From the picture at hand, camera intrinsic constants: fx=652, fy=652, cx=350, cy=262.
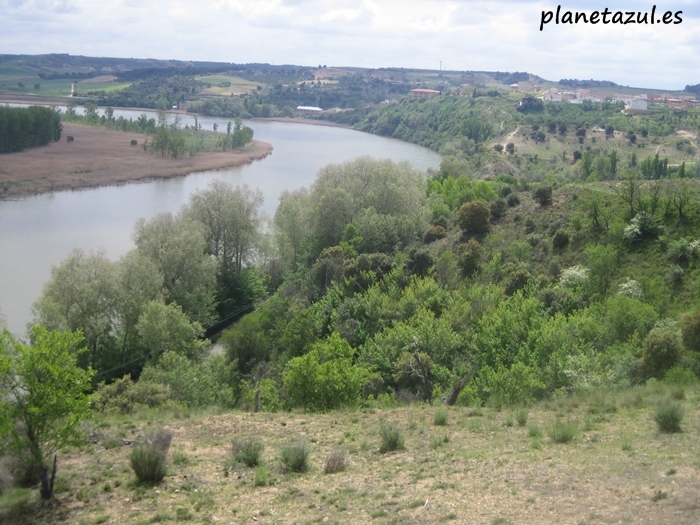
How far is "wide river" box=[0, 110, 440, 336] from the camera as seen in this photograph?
3088 centimetres

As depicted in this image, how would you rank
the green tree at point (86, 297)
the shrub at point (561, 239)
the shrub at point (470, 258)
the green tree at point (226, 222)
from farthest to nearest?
the green tree at point (226, 222), the shrub at point (470, 258), the shrub at point (561, 239), the green tree at point (86, 297)

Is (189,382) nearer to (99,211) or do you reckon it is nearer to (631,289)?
(631,289)

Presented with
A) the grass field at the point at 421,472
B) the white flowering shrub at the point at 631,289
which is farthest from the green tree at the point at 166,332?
the white flowering shrub at the point at 631,289

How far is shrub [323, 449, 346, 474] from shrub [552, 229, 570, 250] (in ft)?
53.0

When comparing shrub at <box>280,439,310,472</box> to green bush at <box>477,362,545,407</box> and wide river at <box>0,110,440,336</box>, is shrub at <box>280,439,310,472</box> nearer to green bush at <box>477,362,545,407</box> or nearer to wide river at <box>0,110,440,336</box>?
green bush at <box>477,362,545,407</box>

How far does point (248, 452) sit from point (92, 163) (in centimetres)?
5895

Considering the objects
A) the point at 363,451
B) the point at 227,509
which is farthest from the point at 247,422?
the point at 227,509

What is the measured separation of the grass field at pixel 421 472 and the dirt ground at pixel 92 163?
45.3 m

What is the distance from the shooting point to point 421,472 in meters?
9.02

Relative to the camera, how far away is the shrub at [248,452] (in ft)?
31.3

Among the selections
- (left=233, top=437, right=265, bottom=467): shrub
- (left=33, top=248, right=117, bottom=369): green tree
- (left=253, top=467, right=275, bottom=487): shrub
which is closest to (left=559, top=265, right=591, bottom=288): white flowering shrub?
(left=233, top=437, right=265, bottom=467): shrub

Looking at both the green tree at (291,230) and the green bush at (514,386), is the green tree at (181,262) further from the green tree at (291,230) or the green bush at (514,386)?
the green bush at (514,386)

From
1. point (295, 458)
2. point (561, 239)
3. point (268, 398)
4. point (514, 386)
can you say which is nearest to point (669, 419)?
point (514, 386)

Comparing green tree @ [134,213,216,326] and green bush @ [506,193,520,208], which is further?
green bush @ [506,193,520,208]
